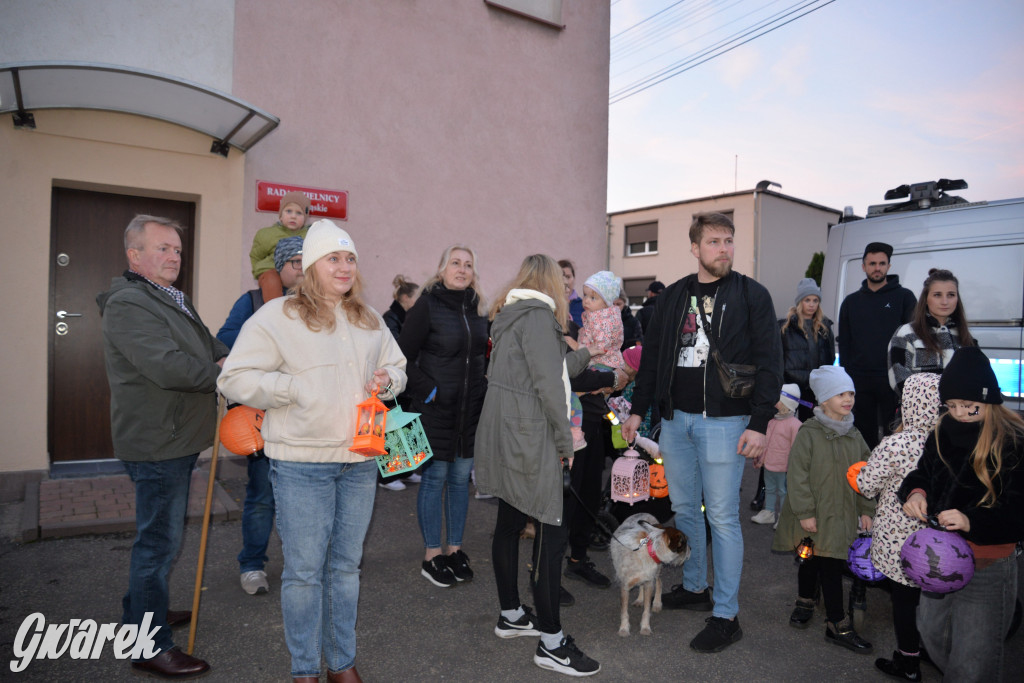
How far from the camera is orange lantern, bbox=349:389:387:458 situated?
8.99ft

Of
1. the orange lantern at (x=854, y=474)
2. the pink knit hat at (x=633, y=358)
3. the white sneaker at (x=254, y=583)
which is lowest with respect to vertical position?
the white sneaker at (x=254, y=583)

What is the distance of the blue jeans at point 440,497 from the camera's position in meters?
4.42

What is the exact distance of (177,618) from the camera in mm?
3713

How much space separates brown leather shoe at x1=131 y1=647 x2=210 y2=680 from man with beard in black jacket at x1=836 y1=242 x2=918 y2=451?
5221 mm

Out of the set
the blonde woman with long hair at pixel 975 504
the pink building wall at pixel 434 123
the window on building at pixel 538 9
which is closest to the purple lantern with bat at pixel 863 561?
the blonde woman with long hair at pixel 975 504

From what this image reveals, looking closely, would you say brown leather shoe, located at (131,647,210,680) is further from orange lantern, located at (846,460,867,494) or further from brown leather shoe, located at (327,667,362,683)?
orange lantern, located at (846,460,867,494)

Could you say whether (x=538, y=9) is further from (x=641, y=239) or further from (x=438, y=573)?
(x=641, y=239)

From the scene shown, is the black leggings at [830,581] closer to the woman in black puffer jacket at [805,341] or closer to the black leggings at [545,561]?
the black leggings at [545,561]

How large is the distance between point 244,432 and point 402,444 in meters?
0.73

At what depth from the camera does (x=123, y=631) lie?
323cm

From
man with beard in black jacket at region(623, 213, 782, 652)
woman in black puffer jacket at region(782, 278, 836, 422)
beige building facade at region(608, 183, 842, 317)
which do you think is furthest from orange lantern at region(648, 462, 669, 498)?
beige building facade at region(608, 183, 842, 317)

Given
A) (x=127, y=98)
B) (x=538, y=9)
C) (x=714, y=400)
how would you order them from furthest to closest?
(x=538, y=9)
(x=127, y=98)
(x=714, y=400)

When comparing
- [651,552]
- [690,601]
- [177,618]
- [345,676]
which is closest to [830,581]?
[690,601]

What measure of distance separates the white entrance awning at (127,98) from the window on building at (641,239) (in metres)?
24.7
